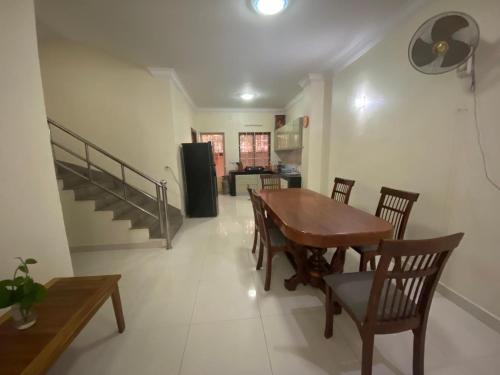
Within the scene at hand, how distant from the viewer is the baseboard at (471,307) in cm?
140

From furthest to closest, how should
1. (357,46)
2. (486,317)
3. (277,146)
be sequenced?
(277,146)
(357,46)
(486,317)

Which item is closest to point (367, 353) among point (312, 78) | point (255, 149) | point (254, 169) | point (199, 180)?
point (199, 180)

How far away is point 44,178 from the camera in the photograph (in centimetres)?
138

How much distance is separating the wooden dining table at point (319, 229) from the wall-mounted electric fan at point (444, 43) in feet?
4.13

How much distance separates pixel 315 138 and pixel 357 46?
148 cm

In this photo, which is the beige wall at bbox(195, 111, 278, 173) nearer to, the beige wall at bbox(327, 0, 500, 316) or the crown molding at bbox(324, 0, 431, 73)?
the crown molding at bbox(324, 0, 431, 73)

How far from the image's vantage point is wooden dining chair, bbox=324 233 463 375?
0.81m

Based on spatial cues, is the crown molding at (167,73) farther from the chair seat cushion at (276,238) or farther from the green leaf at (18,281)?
the green leaf at (18,281)

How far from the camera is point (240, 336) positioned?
1392 millimetres

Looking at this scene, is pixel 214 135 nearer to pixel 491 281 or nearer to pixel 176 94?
pixel 176 94

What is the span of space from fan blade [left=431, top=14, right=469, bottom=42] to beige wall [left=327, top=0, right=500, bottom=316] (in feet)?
0.58

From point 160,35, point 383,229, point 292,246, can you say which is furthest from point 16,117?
point 383,229

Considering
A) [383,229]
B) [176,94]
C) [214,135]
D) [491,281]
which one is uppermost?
[176,94]

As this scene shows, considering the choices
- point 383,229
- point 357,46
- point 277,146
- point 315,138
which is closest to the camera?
point 383,229
